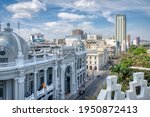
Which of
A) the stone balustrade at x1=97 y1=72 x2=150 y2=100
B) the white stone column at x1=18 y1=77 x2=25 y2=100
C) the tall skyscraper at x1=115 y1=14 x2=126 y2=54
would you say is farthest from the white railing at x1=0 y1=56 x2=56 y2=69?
the tall skyscraper at x1=115 y1=14 x2=126 y2=54

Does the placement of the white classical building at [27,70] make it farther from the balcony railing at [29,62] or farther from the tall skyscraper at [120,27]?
the tall skyscraper at [120,27]

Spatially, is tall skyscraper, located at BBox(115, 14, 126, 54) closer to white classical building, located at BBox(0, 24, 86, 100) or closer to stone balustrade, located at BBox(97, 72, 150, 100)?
white classical building, located at BBox(0, 24, 86, 100)

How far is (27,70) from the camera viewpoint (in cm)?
1421

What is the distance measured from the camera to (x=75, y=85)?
23781mm

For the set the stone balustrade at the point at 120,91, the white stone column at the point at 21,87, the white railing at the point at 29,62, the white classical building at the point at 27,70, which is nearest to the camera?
the stone balustrade at the point at 120,91

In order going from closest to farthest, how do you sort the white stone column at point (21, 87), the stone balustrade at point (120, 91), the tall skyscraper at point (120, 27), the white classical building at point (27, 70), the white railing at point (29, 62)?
the stone balustrade at point (120, 91), the white railing at point (29, 62), the white classical building at point (27, 70), the white stone column at point (21, 87), the tall skyscraper at point (120, 27)

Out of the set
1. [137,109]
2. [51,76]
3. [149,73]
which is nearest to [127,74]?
[149,73]

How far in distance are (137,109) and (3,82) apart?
904cm

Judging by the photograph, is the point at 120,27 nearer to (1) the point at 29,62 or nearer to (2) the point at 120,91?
(1) the point at 29,62

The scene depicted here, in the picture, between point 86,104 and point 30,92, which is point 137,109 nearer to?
point 86,104

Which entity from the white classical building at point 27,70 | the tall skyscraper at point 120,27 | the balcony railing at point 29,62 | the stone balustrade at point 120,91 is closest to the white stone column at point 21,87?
the white classical building at point 27,70

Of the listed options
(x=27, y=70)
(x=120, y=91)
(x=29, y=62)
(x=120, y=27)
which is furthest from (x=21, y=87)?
(x=120, y=27)

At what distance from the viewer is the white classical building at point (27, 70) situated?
1305cm

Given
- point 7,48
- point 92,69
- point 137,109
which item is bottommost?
point 92,69
